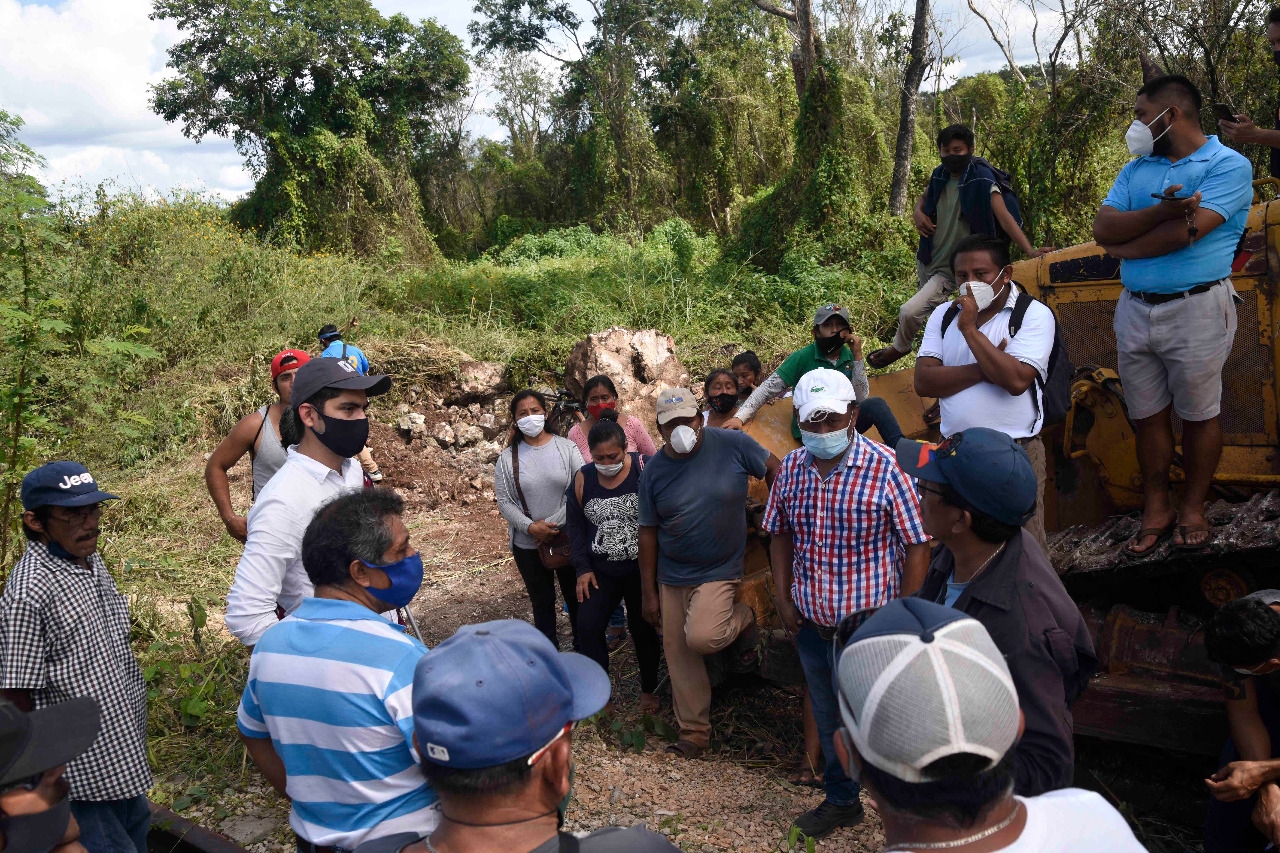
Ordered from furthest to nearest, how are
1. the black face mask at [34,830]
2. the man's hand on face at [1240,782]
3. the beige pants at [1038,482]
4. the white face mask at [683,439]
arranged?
the white face mask at [683,439], the beige pants at [1038,482], the man's hand on face at [1240,782], the black face mask at [34,830]

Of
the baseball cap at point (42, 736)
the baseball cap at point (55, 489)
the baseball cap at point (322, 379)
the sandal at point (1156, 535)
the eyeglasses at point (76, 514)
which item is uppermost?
the baseball cap at point (322, 379)

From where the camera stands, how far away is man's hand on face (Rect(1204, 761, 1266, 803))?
2.91m

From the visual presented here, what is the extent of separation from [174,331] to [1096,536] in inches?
458

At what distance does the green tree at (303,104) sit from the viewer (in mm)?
22094

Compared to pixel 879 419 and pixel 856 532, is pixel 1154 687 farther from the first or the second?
pixel 879 419

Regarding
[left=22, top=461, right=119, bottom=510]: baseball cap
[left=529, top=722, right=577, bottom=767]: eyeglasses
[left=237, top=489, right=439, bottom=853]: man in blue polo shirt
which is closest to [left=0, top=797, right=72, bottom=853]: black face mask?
[left=237, top=489, right=439, bottom=853]: man in blue polo shirt

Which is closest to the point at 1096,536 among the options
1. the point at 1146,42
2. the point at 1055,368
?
the point at 1055,368

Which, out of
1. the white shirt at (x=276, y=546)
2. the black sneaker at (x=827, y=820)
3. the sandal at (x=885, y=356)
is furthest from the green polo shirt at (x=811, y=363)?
the white shirt at (x=276, y=546)

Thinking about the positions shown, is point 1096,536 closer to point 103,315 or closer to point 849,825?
point 849,825

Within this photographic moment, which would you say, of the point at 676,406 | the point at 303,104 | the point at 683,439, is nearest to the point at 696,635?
the point at 683,439

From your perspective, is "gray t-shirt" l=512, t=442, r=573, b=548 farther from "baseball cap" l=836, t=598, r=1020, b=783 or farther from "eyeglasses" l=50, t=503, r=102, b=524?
"baseball cap" l=836, t=598, r=1020, b=783

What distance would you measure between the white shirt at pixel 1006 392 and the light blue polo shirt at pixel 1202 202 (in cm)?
55

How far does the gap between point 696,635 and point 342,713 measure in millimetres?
2709

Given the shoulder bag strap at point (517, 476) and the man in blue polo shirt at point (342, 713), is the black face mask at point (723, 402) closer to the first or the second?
the shoulder bag strap at point (517, 476)
